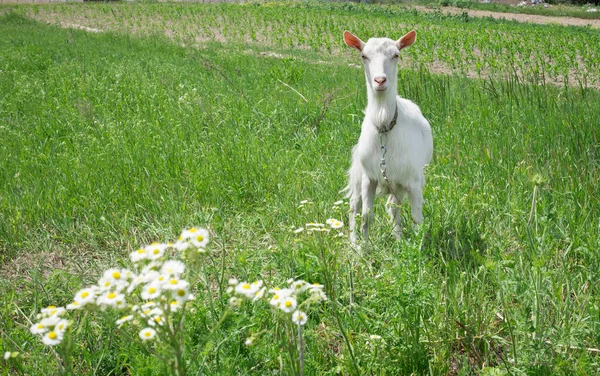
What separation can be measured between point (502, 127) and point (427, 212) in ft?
6.84

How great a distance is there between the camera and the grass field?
7.43ft

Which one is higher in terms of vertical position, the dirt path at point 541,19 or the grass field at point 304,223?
the grass field at point 304,223

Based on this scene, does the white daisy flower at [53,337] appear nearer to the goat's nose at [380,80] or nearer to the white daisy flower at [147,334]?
the white daisy flower at [147,334]

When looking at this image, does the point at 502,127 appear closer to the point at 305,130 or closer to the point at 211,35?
the point at 305,130

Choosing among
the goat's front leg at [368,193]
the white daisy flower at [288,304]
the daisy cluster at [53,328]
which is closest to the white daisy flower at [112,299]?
the daisy cluster at [53,328]

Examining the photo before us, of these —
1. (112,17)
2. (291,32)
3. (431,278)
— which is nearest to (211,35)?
(291,32)

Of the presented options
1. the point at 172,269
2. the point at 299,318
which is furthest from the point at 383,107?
the point at 172,269

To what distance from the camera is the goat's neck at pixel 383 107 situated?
336 centimetres

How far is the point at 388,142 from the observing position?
3.42 m

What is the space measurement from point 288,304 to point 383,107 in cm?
213

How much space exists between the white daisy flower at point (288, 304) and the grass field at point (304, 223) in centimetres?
22

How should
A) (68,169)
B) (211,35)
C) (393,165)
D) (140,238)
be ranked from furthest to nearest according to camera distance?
(211,35)
(68,169)
(140,238)
(393,165)

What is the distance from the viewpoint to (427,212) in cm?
359

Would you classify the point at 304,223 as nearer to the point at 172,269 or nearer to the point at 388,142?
the point at 388,142
